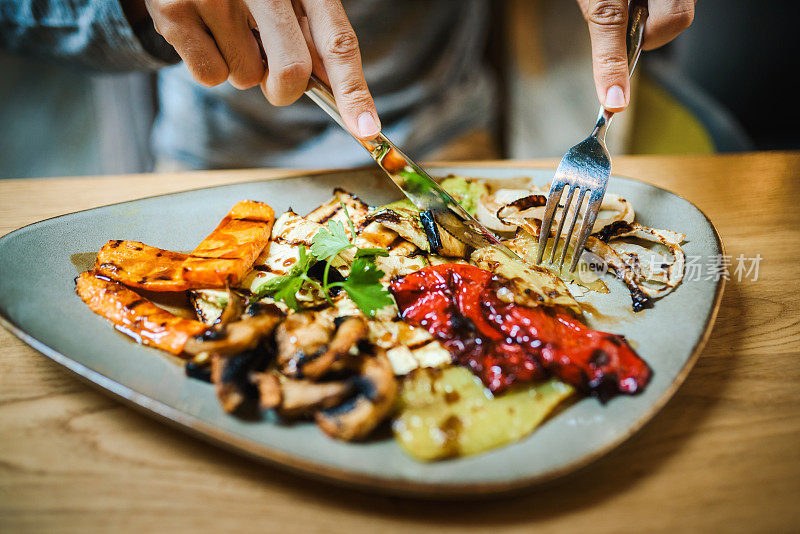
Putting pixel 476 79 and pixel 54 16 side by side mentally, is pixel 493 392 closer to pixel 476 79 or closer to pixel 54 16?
pixel 54 16

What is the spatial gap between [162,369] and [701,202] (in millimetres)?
1981

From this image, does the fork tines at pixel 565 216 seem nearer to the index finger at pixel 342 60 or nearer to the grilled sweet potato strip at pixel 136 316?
the index finger at pixel 342 60

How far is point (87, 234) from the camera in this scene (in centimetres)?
155

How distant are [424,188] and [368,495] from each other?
92 cm

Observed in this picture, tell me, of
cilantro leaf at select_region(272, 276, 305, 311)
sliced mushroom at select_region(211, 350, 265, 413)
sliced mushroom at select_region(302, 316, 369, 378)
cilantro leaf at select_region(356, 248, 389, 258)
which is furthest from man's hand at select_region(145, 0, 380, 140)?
sliced mushroom at select_region(211, 350, 265, 413)

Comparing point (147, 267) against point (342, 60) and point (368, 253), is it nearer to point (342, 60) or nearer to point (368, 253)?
point (368, 253)

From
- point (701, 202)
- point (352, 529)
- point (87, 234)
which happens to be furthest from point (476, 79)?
point (352, 529)

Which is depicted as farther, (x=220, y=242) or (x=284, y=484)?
(x=220, y=242)

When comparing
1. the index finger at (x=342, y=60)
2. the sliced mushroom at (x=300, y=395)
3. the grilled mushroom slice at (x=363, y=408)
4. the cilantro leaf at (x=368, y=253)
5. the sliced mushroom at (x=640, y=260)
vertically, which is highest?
A: the index finger at (x=342, y=60)

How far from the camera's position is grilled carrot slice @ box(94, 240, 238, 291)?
1.34m

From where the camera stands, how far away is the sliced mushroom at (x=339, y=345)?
41.5 inches

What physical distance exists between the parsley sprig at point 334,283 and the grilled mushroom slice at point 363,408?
26 centimetres

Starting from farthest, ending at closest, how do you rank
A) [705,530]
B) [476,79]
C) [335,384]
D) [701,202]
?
[476,79] → [701,202] → [335,384] → [705,530]

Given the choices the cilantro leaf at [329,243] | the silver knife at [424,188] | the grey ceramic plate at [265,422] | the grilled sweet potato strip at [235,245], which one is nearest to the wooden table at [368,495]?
the grey ceramic plate at [265,422]
